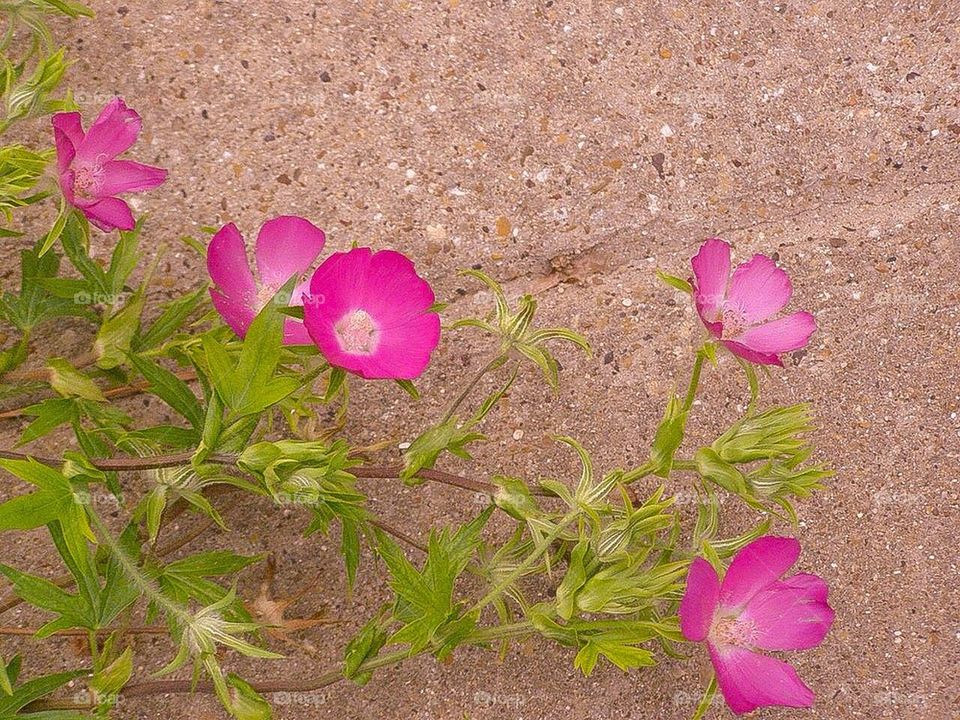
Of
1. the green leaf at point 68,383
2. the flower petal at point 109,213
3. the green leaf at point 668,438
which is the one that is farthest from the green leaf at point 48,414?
the green leaf at point 668,438

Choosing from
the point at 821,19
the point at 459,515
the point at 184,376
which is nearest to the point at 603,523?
the point at 459,515

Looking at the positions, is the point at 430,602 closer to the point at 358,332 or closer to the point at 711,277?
the point at 358,332

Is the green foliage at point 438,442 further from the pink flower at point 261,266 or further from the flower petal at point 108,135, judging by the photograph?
the flower petal at point 108,135

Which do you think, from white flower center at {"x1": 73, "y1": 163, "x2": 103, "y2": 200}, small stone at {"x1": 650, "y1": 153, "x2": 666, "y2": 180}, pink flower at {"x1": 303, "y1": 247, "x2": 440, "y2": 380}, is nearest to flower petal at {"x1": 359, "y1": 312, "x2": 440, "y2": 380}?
pink flower at {"x1": 303, "y1": 247, "x2": 440, "y2": 380}

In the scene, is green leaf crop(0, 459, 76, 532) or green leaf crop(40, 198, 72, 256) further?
green leaf crop(40, 198, 72, 256)

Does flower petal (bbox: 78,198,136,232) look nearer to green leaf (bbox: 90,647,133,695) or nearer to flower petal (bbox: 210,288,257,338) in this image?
flower petal (bbox: 210,288,257,338)

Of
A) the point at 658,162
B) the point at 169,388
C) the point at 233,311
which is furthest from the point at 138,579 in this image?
the point at 658,162
